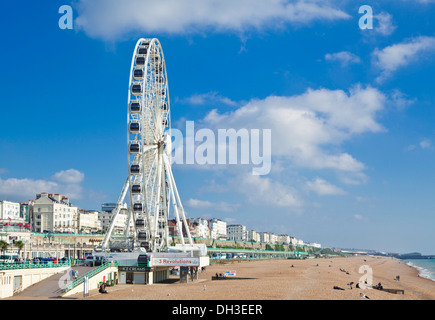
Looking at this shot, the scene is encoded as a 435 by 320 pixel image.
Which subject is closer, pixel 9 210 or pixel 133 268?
pixel 133 268

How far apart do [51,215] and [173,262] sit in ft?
307

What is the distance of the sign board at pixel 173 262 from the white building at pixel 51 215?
89.1m

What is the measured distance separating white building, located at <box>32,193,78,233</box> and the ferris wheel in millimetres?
79387

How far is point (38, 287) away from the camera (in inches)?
1394

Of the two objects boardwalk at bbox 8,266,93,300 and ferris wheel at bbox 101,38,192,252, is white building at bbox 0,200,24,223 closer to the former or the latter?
ferris wheel at bbox 101,38,192,252

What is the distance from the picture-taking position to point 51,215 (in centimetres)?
13088

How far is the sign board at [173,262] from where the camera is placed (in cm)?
4681

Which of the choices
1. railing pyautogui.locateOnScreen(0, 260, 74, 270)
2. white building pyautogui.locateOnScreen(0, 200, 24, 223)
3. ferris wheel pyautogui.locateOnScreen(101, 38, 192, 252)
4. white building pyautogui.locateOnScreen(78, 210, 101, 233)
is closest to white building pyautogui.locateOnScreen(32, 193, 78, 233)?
white building pyautogui.locateOnScreen(0, 200, 24, 223)

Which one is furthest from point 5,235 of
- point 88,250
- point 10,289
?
point 10,289

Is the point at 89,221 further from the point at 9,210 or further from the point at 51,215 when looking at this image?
the point at 9,210

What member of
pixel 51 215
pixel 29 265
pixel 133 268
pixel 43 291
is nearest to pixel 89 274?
pixel 29 265

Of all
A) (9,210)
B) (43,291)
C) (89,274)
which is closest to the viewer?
(43,291)

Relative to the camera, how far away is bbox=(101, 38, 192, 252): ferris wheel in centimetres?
5134
